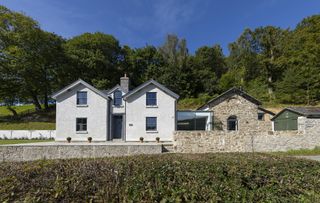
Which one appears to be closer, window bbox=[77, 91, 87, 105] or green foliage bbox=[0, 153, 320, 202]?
green foliage bbox=[0, 153, 320, 202]

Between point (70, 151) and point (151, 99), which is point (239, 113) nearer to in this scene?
point (151, 99)

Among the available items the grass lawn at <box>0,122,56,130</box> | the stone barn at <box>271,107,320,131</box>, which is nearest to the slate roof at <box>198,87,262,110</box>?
the stone barn at <box>271,107,320,131</box>

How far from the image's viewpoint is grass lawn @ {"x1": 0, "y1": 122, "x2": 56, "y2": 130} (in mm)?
29016

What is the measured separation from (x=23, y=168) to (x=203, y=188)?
4310 mm

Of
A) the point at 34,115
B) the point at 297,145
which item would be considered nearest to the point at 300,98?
the point at 297,145

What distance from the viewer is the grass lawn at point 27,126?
2902cm

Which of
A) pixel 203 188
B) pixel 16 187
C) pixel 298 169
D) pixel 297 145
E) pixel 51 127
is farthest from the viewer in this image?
pixel 51 127

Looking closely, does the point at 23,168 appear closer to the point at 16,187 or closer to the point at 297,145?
the point at 16,187

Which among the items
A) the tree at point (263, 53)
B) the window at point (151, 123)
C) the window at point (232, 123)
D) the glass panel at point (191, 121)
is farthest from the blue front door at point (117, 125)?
the tree at point (263, 53)

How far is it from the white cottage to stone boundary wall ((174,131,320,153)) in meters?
4.52

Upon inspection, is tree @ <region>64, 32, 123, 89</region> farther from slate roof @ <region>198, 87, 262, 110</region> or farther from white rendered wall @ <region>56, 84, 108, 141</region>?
slate roof @ <region>198, 87, 262, 110</region>

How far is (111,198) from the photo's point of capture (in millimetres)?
4266

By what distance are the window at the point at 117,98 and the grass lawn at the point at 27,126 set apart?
1367cm

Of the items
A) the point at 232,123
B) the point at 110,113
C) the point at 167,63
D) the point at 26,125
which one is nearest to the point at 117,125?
the point at 110,113
